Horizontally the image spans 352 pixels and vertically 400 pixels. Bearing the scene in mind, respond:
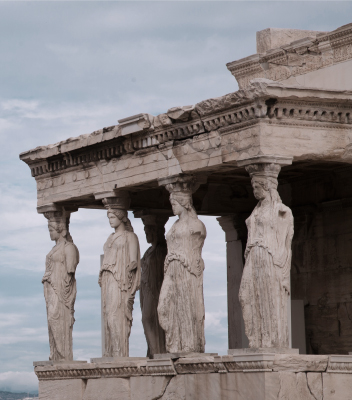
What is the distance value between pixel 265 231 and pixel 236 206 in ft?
16.5

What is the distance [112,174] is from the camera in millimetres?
16906

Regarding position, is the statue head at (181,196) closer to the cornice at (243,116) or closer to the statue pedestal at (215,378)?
the cornice at (243,116)

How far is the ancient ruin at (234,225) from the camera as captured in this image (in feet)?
46.9

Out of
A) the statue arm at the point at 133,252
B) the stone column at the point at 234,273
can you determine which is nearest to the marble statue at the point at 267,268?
the statue arm at the point at 133,252

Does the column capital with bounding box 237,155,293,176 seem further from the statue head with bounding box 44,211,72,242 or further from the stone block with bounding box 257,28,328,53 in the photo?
the statue head with bounding box 44,211,72,242

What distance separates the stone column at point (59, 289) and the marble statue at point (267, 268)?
4297 mm

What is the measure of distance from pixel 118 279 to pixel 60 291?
1.59 m

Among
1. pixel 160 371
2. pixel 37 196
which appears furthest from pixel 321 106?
pixel 37 196

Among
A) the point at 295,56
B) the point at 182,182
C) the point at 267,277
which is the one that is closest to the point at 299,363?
the point at 267,277

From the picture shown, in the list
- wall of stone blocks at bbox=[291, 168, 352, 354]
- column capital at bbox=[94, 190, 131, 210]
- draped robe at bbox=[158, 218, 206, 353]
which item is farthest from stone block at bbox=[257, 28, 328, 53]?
draped robe at bbox=[158, 218, 206, 353]

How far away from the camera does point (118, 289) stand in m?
16.8

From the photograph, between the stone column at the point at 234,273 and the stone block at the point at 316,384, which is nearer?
the stone block at the point at 316,384

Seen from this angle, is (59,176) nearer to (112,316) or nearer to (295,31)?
(112,316)

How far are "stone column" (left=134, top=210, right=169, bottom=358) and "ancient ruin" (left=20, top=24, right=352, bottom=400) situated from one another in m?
0.02
